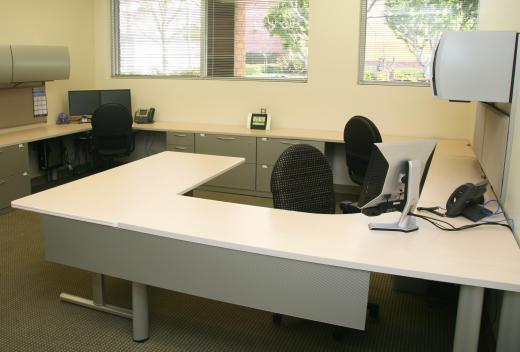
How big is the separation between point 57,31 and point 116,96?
1012 mm

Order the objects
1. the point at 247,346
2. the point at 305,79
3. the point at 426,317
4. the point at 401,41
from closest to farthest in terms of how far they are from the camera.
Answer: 1. the point at 247,346
2. the point at 426,317
3. the point at 401,41
4. the point at 305,79

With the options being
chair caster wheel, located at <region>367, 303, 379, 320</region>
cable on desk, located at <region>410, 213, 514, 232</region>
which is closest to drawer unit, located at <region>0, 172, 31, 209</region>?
chair caster wheel, located at <region>367, 303, 379, 320</region>

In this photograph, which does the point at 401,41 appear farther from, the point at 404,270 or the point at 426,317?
the point at 404,270

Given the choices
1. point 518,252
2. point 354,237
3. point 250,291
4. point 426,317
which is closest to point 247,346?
point 250,291

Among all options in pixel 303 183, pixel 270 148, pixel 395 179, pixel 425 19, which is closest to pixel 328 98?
pixel 270 148

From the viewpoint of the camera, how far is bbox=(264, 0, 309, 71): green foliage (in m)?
5.79

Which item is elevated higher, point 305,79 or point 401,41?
point 401,41

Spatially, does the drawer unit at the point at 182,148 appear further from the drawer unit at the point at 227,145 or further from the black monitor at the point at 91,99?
the black monitor at the point at 91,99

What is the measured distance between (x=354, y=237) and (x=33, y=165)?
4.75 metres

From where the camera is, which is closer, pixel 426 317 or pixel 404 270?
pixel 404 270

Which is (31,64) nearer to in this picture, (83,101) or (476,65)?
(83,101)

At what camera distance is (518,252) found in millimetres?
2137

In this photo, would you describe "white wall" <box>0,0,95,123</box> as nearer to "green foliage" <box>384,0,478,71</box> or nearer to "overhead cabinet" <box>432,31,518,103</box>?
"green foliage" <box>384,0,478,71</box>

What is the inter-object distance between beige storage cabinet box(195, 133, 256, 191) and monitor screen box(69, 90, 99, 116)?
4.97ft
